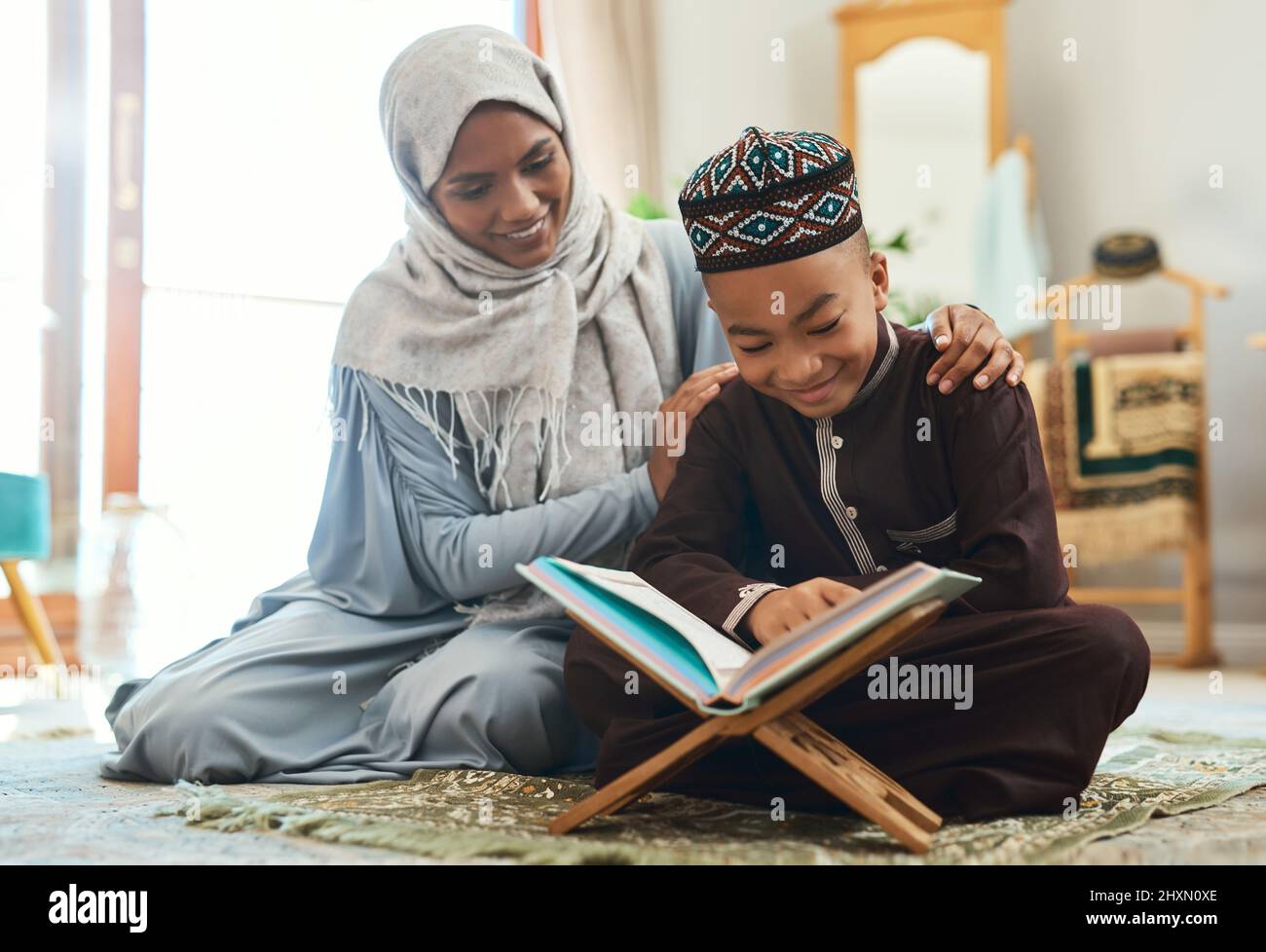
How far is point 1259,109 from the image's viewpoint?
3.67m

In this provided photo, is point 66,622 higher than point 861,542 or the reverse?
the reverse

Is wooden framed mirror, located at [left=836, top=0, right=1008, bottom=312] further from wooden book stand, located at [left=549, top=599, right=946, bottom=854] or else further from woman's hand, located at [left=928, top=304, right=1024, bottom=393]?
wooden book stand, located at [left=549, top=599, right=946, bottom=854]

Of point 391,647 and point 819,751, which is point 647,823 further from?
point 391,647

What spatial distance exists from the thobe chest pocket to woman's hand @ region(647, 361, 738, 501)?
0.28 meters

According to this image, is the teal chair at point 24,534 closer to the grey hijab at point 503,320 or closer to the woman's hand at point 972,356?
the grey hijab at point 503,320

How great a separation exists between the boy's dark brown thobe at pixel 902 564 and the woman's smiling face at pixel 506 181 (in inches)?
15.6

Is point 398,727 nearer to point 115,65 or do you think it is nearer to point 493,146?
point 493,146

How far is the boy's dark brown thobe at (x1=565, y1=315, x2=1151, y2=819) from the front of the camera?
1.16 metres

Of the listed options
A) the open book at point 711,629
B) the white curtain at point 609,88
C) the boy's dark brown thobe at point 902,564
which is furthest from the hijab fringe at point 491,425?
the white curtain at point 609,88

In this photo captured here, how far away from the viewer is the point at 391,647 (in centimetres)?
172

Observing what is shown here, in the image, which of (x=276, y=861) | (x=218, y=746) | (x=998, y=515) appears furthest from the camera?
(x=218, y=746)

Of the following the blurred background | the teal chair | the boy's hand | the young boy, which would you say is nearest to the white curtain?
the blurred background

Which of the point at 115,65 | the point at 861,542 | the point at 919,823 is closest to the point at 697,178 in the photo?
the point at 861,542

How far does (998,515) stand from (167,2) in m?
3.49
